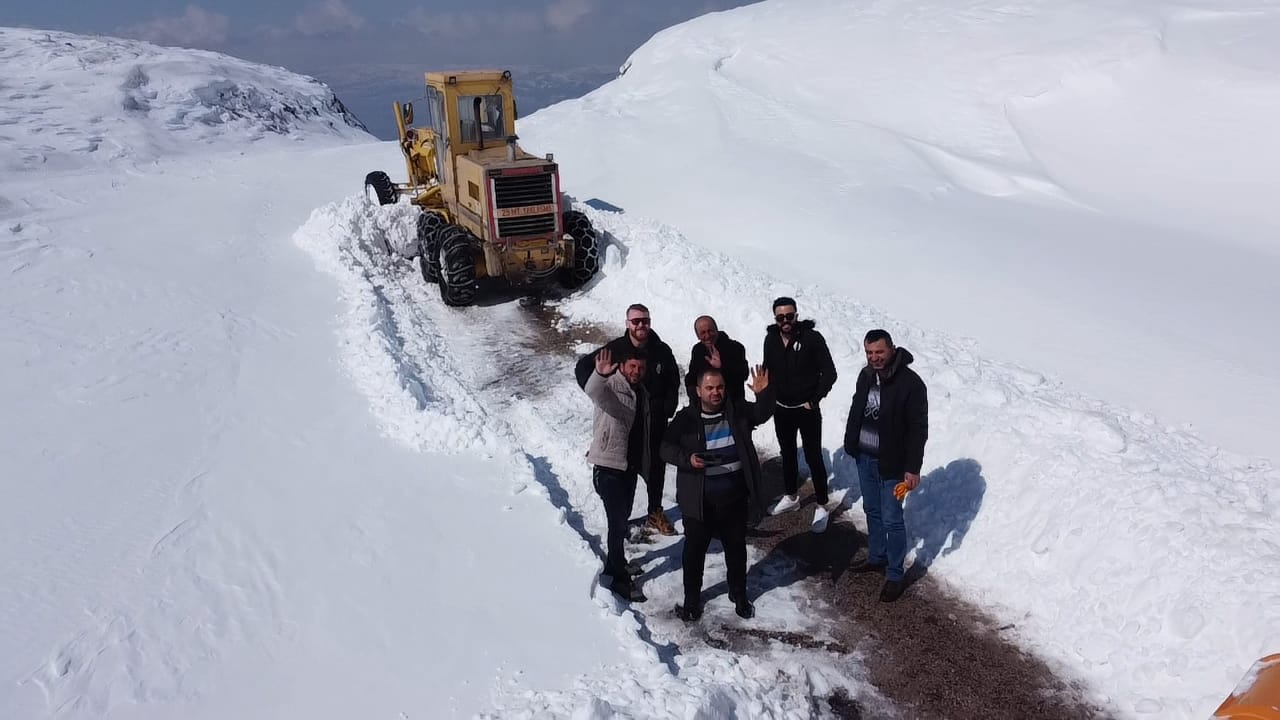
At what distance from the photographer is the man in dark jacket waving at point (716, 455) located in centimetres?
449

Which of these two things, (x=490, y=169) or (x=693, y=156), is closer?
(x=490, y=169)

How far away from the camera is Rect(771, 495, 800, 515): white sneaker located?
6.23 m

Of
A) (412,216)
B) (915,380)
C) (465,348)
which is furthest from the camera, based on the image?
(412,216)

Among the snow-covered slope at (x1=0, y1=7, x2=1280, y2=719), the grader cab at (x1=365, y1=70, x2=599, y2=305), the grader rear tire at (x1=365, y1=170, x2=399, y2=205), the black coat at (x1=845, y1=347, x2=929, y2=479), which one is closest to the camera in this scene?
the snow-covered slope at (x1=0, y1=7, x2=1280, y2=719)

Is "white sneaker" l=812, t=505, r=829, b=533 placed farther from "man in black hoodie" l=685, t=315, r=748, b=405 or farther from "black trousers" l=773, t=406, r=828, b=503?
"man in black hoodie" l=685, t=315, r=748, b=405

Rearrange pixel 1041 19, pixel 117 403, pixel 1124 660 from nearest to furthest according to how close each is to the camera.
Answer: pixel 1124 660, pixel 117 403, pixel 1041 19

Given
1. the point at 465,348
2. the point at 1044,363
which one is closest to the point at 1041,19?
the point at 1044,363

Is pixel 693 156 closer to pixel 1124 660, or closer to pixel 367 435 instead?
pixel 367 435

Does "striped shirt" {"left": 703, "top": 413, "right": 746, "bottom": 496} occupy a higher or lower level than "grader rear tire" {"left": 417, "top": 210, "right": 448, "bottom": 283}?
higher

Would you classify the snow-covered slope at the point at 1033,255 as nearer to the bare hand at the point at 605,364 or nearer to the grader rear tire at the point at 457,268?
the grader rear tire at the point at 457,268

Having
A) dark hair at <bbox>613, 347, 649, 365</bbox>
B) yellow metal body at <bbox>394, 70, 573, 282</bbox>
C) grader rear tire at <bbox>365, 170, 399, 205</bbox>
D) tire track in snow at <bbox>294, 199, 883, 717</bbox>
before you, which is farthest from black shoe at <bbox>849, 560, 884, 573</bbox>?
grader rear tire at <bbox>365, 170, 399, 205</bbox>

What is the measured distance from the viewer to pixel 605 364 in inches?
190

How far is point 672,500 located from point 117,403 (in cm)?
493

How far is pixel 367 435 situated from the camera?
6.77 meters
